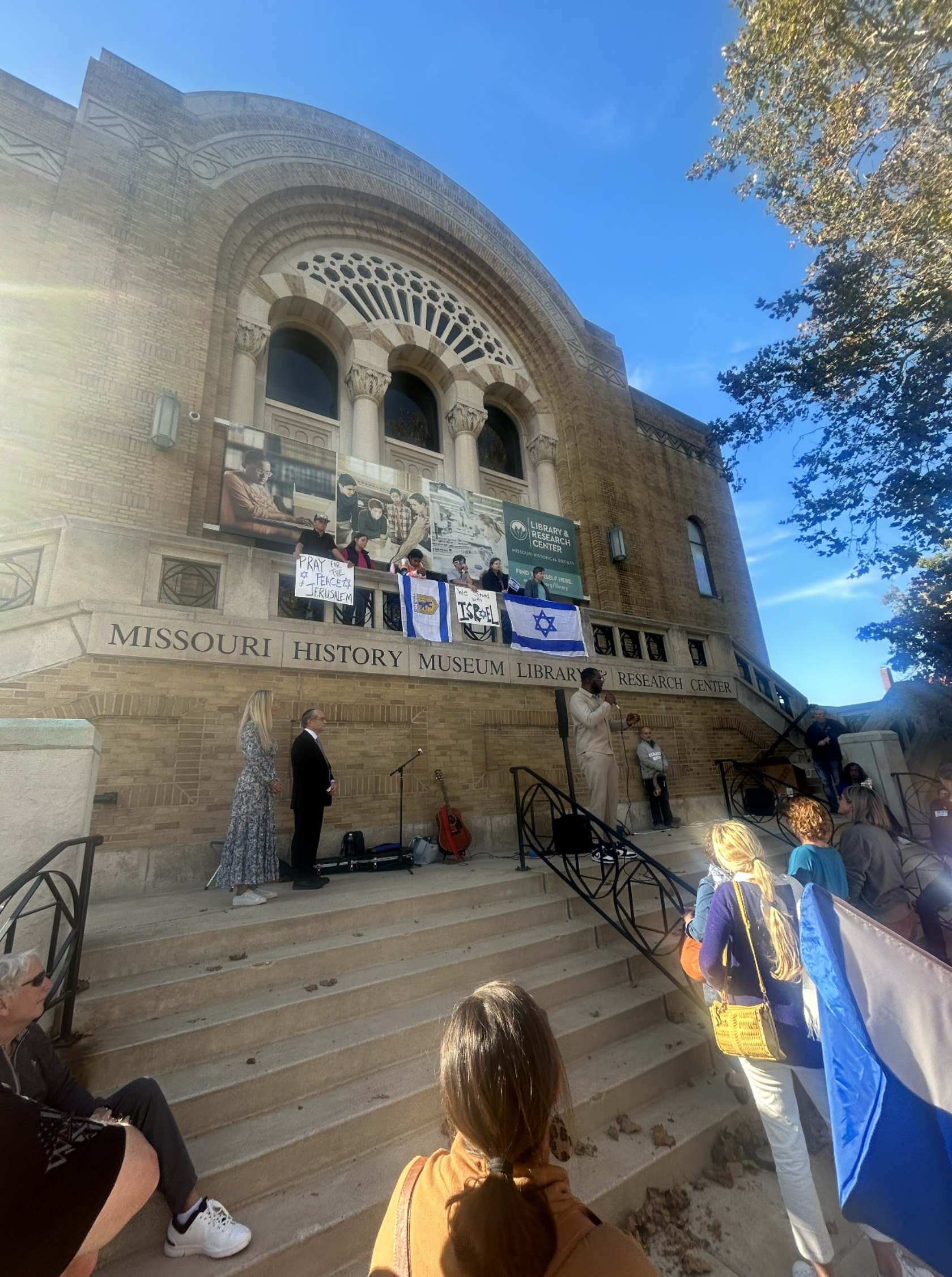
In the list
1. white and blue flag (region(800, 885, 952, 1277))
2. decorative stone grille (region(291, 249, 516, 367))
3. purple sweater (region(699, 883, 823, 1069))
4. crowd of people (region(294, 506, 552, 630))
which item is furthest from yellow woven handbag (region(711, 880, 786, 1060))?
decorative stone grille (region(291, 249, 516, 367))

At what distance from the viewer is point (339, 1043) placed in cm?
294

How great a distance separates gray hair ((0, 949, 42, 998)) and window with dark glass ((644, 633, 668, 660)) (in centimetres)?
971

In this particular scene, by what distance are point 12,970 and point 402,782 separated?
4.85m

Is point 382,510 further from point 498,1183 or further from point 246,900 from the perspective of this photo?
point 498,1183

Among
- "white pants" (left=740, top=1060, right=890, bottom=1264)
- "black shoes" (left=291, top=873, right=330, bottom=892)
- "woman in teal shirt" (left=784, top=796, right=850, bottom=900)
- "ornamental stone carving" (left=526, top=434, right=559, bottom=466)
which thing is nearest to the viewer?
"white pants" (left=740, top=1060, right=890, bottom=1264)

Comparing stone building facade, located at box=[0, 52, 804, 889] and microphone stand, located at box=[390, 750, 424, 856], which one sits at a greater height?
stone building facade, located at box=[0, 52, 804, 889]

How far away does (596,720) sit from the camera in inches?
258

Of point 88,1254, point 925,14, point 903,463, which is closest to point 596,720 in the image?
point 88,1254

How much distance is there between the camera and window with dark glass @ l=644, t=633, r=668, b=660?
1045 cm

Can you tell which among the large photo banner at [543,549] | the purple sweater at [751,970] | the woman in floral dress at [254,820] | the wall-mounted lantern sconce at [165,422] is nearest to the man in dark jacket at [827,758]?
the large photo banner at [543,549]

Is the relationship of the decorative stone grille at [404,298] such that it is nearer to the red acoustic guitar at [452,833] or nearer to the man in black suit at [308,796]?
the man in black suit at [308,796]

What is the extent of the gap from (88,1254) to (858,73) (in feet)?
52.2

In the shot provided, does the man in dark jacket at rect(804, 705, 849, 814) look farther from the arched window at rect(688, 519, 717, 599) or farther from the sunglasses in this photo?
the sunglasses

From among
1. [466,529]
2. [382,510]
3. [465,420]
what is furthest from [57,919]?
[465,420]
